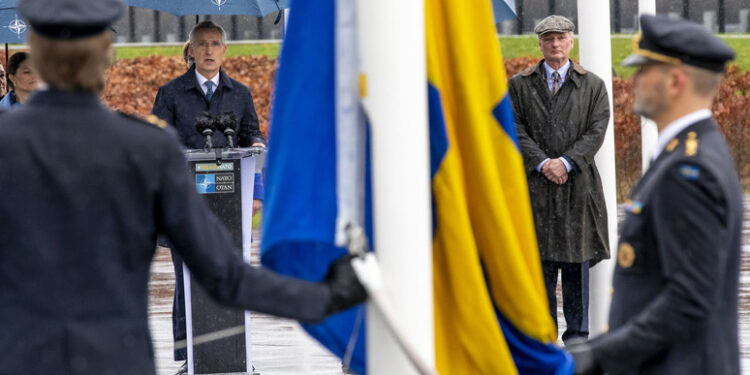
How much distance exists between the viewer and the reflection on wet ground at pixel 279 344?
26.5 feet

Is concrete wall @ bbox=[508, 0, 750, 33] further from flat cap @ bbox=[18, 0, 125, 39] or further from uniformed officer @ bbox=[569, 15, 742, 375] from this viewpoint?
flat cap @ bbox=[18, 0, 125, 39]

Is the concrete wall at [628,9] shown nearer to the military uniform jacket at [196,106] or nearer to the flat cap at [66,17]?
the military uniform jacket at [196,106]

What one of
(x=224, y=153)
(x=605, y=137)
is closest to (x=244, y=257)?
(x=224, y=153)

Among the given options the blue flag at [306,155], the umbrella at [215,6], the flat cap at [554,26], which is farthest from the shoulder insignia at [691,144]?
the umbrella at [215,6]

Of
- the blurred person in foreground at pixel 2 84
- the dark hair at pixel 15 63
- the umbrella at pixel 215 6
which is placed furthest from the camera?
the umbrella at pixel 215 6

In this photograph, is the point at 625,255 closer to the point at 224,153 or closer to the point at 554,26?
the point at 224,153

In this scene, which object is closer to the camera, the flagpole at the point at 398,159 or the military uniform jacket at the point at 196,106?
A: the flagpole at the point at 398,159

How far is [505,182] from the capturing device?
12.5ft

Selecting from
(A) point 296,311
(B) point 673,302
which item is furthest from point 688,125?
Answer: (A) point 296,311

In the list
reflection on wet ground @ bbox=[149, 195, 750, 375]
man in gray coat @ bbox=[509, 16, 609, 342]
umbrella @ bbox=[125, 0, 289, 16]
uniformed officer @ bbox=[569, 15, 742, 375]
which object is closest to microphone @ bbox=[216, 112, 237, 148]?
reflection on wet ground @ bbox=[149, 195, 750, 375]

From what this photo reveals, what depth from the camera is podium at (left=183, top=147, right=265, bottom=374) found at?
7.17 meters

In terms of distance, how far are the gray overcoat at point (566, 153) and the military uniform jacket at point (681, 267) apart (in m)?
4.65

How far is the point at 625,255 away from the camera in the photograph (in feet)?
11.5

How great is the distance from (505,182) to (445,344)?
50cm
